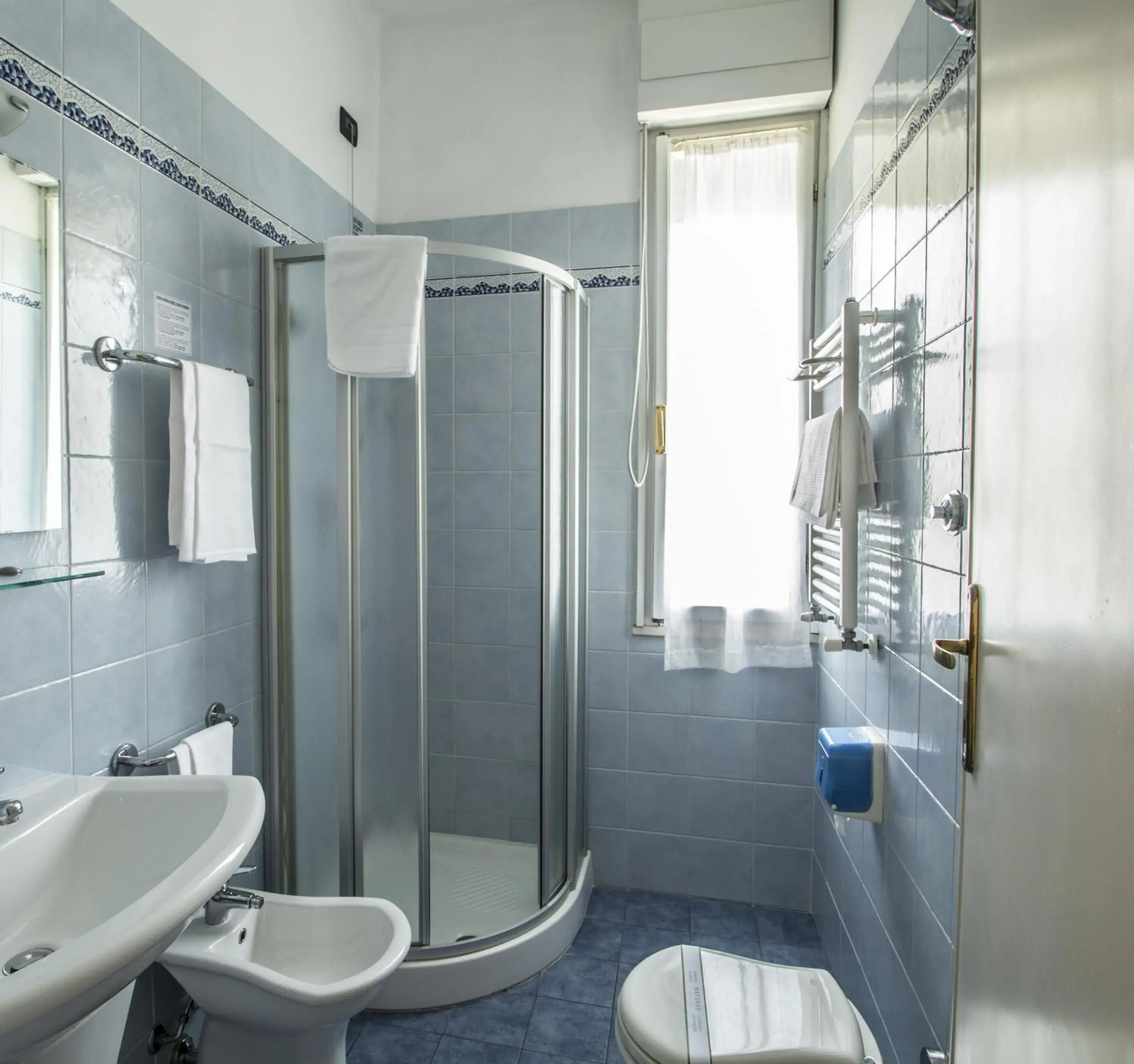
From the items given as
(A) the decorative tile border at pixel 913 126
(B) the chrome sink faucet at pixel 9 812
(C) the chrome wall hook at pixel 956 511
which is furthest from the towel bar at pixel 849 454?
(B) the chrome sink faucet at pixel 9 812

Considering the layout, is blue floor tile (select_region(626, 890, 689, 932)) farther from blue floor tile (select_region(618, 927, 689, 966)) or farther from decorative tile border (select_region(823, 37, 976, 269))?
decorative tile border (select_region(823, 37, 976, 269))

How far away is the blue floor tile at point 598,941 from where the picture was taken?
80.1 inches

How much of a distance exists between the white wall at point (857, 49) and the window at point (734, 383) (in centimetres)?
17

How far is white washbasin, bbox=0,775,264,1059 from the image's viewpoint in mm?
729

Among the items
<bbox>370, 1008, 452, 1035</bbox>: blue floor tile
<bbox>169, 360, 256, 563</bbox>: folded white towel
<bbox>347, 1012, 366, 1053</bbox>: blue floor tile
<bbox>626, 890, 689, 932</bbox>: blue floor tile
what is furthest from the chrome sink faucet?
<bbox>626, 890, 689, 932</bbox>: blue floor tile

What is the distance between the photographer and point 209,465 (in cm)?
151

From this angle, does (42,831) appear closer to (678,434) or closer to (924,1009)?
(924,1009)

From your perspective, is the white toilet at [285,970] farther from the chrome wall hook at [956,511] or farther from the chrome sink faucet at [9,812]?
the chrome wall hook at [956,511]

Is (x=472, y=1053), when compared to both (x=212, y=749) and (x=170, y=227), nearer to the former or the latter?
(x=212, y=749)

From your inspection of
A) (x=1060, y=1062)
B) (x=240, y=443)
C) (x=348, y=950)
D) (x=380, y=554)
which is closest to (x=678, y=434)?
(x=380, y=554)

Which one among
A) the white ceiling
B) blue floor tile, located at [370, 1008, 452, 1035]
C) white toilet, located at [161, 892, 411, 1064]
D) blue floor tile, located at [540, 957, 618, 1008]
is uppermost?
the white ceiling

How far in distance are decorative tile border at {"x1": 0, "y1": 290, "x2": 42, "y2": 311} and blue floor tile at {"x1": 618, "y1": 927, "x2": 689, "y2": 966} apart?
2107 mm

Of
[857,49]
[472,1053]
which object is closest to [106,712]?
[472,1053]

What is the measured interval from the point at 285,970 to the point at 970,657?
1460mm
